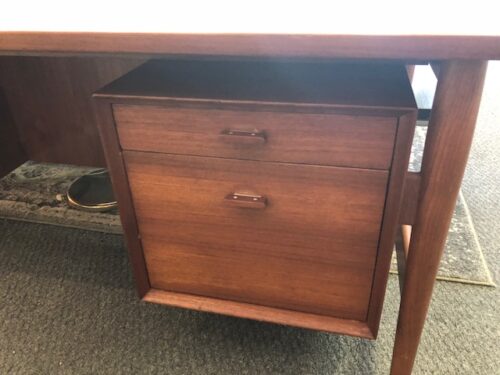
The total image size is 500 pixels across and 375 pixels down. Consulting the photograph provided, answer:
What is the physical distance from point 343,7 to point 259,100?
7.6 inches

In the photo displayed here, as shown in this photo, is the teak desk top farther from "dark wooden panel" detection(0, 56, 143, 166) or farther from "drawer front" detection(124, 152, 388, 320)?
"dark wooden panel" detection(0, 56, 143, 166)

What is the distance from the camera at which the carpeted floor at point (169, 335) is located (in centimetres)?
A: 85

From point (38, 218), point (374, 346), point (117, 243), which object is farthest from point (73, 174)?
point (374, 346)

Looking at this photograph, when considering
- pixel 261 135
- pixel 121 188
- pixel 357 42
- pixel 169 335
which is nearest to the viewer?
pixel 357 42

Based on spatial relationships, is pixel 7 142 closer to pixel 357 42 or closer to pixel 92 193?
pixel 92 193

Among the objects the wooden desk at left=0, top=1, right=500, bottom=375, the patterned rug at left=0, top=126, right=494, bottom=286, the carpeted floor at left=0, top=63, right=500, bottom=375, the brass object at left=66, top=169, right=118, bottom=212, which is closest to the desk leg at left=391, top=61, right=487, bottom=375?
the wooden desk at left=0, top=1, right=500, bottom=375

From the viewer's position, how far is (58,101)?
54.2 inches

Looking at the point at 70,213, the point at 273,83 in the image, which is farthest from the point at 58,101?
the point at 273,83

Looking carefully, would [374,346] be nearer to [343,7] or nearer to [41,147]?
[343,7]

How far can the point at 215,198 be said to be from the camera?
66 centimetres

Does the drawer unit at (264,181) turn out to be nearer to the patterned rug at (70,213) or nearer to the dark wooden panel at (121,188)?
the dark wooden panel at (121,188)

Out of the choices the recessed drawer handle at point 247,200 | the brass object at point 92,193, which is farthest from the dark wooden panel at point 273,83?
the brass object at point 92,193

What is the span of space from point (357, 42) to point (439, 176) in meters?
0.21

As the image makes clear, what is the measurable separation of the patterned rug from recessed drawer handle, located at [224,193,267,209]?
1.88ft
